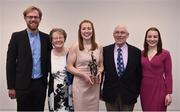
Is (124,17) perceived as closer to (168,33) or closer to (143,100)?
(168,33)

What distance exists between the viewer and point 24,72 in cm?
333

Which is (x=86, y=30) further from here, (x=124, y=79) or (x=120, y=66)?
(x=124, y=79)

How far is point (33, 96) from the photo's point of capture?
3.41 meters

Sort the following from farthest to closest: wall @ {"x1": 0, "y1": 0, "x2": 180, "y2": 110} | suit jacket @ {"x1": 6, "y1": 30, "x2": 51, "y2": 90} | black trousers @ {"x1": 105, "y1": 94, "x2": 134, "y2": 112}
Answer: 1. wall @ {"x1": 0, "y1": 0, "x2": 180, "y2": 110}
2. black trousers @ {"x1": 105, "y1": 94, "x2": 134, "y2": 112}
3. suit jacket @ {"x1": 6, "y1": 30, "x2": 51, "y2": 90}

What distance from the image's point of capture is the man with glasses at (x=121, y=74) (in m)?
3.41

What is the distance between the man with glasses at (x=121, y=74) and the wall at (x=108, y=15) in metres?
1.69

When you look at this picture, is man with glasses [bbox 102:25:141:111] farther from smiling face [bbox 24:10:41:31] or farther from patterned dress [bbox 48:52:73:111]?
smiling face [bbox 24:10:41:31]

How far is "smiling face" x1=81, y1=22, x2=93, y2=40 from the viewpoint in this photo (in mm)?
3352

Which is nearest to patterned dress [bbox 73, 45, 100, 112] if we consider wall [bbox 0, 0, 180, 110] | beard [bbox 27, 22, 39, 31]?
beard [bbox 27, 22, 39, 31]

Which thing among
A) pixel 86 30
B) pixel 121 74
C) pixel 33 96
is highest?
pixel 86 30

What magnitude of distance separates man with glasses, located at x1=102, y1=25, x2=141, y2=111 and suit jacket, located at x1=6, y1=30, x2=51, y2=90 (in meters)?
0.70

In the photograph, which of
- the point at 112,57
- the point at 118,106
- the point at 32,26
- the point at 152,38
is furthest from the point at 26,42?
the point at 152,38

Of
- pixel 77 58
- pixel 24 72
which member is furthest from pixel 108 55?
pixel 24 72

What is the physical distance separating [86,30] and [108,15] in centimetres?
186
